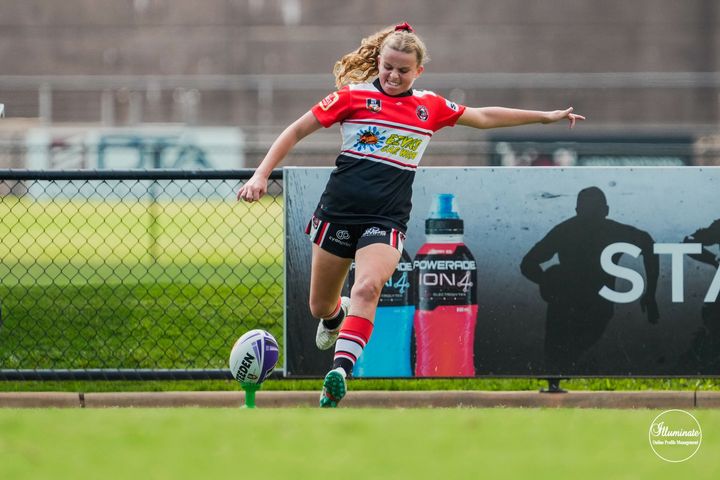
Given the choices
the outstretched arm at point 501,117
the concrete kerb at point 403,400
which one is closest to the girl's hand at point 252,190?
the outstretched arm at point 501,117

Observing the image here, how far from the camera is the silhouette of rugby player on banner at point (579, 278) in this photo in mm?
6938

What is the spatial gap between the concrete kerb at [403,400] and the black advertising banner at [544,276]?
0.25 meters

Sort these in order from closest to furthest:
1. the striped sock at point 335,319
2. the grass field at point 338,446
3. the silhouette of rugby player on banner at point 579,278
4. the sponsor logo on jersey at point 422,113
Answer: the grass field at point 338,446 → the sponsor logo on jersey at point 422,113 → the striped sock at point 335,319 → the silhouette of rugby player on banner at point 579,278

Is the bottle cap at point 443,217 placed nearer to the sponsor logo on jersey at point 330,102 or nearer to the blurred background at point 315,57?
the sponsor logo on jersey at point 330,102

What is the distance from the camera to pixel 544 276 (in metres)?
6.98

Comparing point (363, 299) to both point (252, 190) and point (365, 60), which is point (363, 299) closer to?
point (252, 190)

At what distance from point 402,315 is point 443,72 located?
21.3 metres

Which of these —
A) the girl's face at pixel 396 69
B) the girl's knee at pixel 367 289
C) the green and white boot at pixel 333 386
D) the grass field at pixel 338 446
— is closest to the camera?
the grass field at pixel 338 446

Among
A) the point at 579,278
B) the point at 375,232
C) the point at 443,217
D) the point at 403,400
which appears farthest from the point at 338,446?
the point at 579,278

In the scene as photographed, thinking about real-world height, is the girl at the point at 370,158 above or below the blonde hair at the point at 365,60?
below

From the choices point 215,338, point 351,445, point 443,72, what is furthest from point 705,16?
point 351,445

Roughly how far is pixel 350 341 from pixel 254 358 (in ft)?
2.54

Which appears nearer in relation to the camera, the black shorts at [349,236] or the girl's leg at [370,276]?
the girl's leg at [370,276]

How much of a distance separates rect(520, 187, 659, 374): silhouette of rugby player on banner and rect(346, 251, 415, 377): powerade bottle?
0.71m
